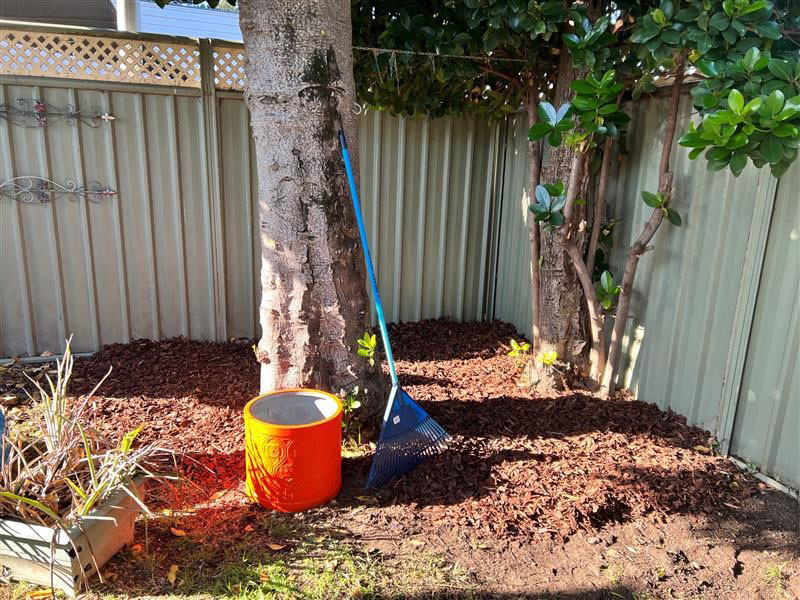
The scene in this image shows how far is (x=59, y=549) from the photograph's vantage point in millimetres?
1871

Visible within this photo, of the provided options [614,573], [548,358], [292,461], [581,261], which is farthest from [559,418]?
[292,461]

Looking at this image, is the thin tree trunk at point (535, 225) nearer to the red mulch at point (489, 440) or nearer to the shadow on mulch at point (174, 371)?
the red mulch at point (489, 440)

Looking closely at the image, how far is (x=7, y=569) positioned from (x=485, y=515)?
1.84 metres

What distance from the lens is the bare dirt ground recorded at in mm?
2059

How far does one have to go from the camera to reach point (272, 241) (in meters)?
2.82

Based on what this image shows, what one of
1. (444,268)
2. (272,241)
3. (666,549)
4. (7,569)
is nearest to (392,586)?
(666,549)

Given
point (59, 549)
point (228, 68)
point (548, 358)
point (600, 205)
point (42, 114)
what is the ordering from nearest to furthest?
point (59, 549), point (600, 205), point (548, 358), point (42, 114), point (228, 68)

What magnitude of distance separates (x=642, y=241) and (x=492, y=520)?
178cm

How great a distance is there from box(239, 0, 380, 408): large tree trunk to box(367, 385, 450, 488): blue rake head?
42 centimetres

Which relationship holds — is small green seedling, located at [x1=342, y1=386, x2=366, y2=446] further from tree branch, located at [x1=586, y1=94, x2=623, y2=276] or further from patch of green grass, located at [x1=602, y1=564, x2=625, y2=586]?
tree branch, located at [x1=586, y1=94, x2=623, y2=276]

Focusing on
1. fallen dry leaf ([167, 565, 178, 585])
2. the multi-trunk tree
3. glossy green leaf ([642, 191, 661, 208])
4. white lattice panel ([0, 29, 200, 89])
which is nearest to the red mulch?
the multi-trunk tree

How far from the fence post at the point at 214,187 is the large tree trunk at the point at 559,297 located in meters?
2.52

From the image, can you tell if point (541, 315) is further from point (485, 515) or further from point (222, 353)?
point (222, 353)

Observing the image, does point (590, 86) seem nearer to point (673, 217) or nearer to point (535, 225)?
point (673, 217)
